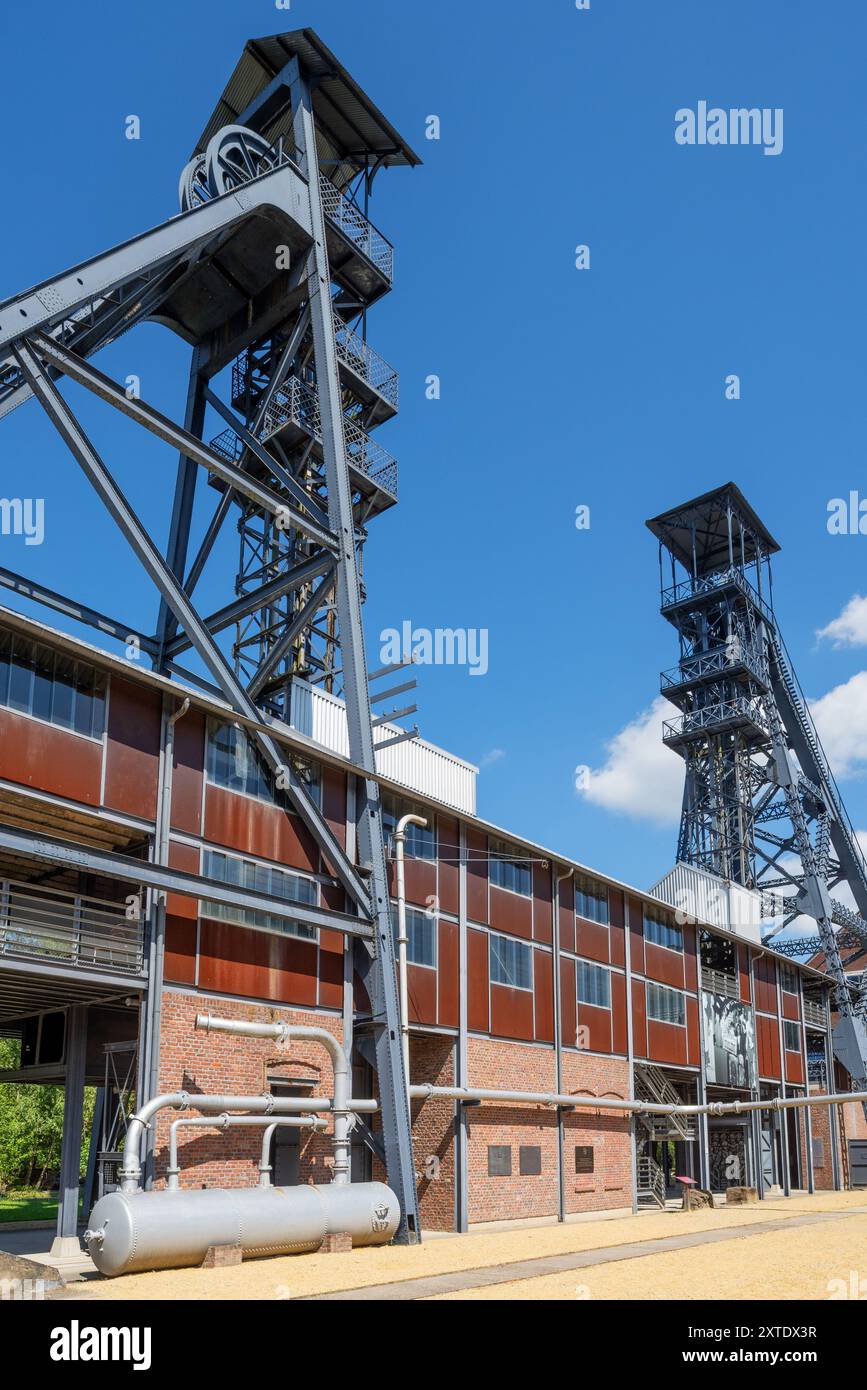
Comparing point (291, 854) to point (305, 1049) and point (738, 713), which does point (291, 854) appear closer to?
point (305, 1049)

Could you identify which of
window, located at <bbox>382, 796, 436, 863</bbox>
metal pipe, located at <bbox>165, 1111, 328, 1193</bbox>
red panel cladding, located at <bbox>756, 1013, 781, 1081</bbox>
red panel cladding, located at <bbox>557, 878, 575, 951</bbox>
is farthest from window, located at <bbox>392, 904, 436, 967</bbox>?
red panel cladding, located at <bbox>756, 1013, 781, 1081</bbox>

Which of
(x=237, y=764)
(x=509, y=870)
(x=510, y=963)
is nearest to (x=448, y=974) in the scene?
(x=510, y=963)

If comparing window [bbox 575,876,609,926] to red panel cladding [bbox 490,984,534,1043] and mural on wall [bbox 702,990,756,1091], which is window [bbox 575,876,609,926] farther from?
mural on wall [bbox 702,990,756,1091]

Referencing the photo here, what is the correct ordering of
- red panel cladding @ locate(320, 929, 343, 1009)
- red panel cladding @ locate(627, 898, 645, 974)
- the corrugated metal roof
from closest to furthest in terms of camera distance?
red panel cladding @ locate(320, 929, 343, 1009) → the corrugated metal roof → red panel cladding @ locate(627, 898, 645, 974)

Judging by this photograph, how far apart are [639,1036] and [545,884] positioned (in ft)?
21.8

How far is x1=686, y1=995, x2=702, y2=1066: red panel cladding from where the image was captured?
35.9 m

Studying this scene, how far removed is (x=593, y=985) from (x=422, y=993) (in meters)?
7.87

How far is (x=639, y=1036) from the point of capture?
32.9 meters

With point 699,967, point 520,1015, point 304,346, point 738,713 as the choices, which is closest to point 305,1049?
point 520,1015

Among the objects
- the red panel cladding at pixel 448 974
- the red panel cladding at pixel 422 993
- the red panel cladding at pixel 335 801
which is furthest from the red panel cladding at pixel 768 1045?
the red panel cladding at pixel 335 801

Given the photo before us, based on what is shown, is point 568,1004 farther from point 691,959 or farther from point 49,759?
point 49,759

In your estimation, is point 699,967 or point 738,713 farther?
point 738,713

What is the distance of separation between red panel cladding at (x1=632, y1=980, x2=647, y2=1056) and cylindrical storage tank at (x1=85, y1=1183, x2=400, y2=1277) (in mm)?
14992

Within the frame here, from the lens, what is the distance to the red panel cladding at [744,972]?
4050 cm
